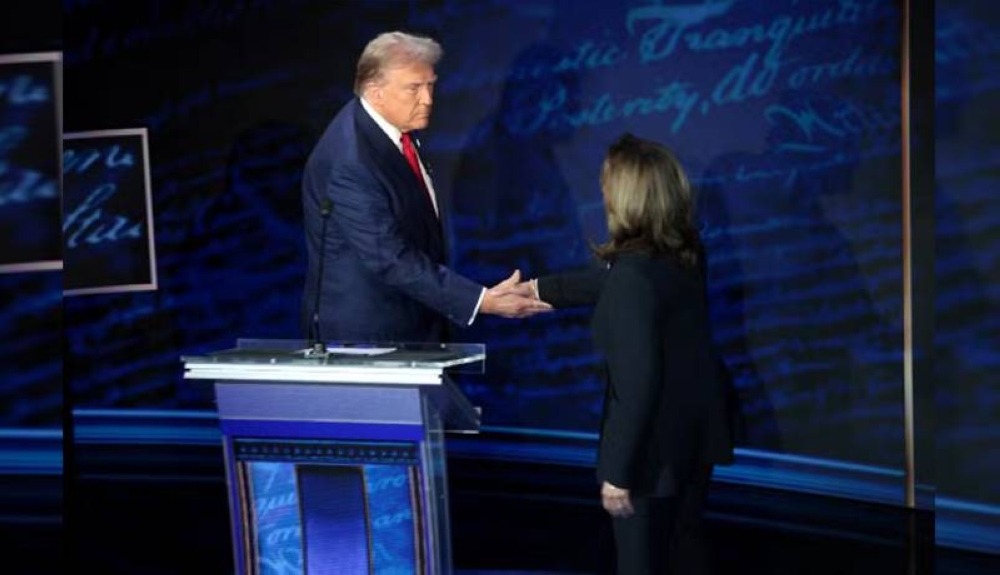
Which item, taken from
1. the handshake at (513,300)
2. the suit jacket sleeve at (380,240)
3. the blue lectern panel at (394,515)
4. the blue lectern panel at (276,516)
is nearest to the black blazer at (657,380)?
the blue lectern panel at (394,515)

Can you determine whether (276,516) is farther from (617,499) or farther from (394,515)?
(617,499)

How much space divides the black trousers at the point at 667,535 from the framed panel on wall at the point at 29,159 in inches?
119

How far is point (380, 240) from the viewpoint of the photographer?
3.89m

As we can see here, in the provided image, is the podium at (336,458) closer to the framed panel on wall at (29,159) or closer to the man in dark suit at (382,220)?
the man in dark suit at (382,220)

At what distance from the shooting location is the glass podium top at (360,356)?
3.09 metres

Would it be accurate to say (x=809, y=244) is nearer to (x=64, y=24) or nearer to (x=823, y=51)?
(x=823, y=51)

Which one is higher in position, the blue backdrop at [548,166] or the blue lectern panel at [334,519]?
the blue backdrop at [548,166]

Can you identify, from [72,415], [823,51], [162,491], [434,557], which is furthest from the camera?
[72,415]

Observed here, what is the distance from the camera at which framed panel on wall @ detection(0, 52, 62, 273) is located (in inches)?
197

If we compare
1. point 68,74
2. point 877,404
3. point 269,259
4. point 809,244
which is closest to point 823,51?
point 809,244

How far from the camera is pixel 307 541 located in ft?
10.5

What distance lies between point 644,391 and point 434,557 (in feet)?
2.38

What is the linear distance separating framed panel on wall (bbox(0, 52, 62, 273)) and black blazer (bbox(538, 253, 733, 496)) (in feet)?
9.69

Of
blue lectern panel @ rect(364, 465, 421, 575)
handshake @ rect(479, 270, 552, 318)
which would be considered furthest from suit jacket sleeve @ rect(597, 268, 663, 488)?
handshake @ rect(479, 270, 552, 318)
